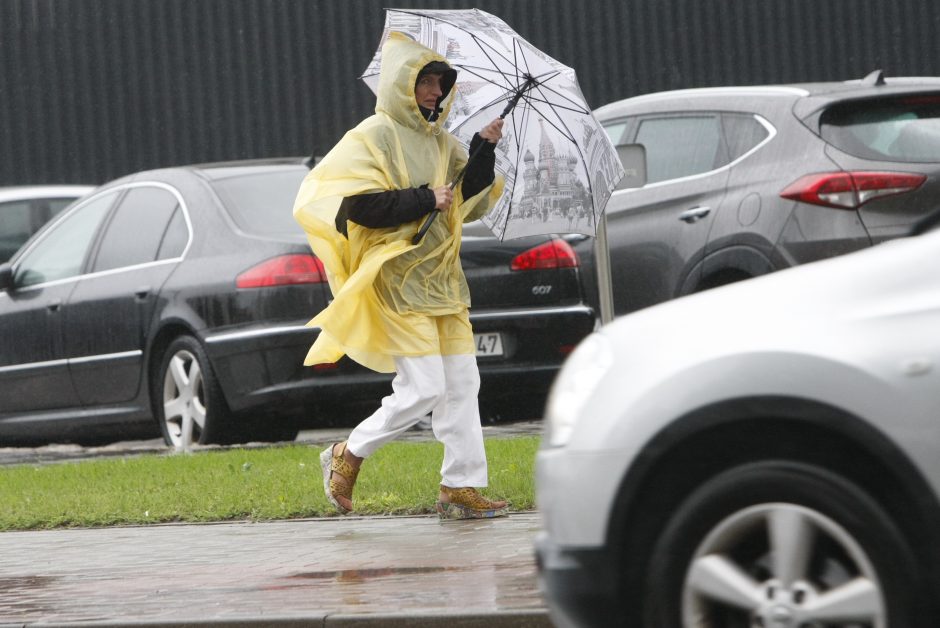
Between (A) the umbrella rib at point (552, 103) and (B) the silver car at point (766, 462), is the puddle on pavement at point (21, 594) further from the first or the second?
(A) the umbrella rib at point (552, 103)

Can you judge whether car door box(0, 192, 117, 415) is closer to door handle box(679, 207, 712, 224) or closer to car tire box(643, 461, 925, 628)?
door handle box(679, 207, 712, 224)

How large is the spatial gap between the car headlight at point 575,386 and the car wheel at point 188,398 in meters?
5.59

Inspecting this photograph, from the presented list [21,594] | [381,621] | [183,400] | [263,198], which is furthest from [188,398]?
[381,621]

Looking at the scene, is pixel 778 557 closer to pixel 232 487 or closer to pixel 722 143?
pixel 232 487

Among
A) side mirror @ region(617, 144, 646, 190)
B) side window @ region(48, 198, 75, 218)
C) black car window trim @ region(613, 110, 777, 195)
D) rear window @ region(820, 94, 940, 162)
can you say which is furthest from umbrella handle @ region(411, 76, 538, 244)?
side window @ region(48, 198, 75, 218)

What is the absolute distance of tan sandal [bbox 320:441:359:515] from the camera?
7051 millimetres

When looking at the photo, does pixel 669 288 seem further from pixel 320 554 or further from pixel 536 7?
pixel 536 7

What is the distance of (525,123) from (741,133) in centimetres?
224

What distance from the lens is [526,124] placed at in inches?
286

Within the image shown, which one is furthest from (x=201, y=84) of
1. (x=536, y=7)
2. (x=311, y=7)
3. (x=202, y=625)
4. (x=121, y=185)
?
(x=202, y=625)

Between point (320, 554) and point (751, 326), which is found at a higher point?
point (751, 326)

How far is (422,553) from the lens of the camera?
6086 mm

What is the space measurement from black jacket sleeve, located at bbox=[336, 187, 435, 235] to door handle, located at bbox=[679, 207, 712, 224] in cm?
274

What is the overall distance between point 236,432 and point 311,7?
9490mm
